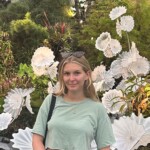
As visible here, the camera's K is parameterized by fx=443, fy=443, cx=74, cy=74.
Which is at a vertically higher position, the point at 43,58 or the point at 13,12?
the point at 13,12

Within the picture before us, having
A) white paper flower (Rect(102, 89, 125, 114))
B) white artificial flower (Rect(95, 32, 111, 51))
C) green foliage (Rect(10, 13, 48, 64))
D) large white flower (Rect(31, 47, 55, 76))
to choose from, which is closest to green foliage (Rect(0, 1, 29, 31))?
green foliage (Rect(10, 13, 48, 64))

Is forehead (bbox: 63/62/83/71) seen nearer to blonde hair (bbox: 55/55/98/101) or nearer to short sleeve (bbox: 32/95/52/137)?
blonde hair (bbox: 55/55/98/101)

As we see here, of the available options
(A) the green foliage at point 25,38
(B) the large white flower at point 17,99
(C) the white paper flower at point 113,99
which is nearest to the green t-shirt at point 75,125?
(C) the white paper flower at point 113,99

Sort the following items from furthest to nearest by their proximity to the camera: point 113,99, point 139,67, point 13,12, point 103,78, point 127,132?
point 13,12 → point 103,78 → point 139,67 → point 113,99 → point 127,132

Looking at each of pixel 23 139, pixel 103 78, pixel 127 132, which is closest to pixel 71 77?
pixel 127 132

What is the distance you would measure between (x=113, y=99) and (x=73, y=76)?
2.60 m

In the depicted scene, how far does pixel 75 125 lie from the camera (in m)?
2.52

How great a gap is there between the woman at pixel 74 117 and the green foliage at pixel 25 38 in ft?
20.0

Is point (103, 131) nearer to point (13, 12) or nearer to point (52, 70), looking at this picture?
point (52, 70)

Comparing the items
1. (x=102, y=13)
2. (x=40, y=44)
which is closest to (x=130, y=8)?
(x=102, y=13)

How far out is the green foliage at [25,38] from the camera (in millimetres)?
8695

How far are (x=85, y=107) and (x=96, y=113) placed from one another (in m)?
0.08

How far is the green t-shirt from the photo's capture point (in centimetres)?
252

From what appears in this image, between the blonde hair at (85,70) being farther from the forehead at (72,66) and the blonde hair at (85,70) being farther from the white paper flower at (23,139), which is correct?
the white paper flower at (23,139)
